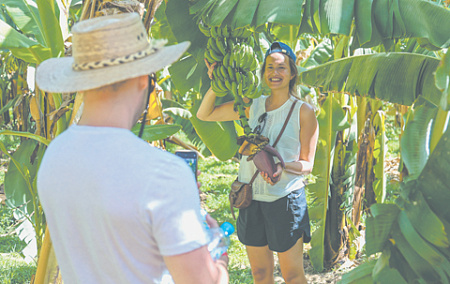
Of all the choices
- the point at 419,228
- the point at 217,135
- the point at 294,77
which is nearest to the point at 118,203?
the point at 419,228

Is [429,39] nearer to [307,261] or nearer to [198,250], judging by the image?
[198,250]

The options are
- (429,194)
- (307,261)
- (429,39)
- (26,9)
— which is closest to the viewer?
(429,194)

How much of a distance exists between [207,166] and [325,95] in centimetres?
455

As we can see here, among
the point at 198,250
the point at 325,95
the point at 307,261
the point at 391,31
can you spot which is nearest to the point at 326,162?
the point at 325,95

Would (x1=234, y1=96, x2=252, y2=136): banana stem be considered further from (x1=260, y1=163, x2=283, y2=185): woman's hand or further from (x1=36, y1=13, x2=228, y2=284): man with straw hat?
(x1=36, y1=13, x2=228, y2=284): man with straw hat

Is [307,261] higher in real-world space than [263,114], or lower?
lower

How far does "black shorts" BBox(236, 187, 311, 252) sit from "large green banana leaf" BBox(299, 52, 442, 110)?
68 centimetres

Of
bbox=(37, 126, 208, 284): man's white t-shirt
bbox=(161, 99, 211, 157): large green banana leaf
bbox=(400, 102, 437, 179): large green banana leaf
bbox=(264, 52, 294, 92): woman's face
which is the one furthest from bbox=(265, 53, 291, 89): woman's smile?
bbox=(161, 99, 211, 157): large green banana leaf

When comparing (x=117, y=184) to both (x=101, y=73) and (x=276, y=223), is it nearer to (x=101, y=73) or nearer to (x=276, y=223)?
(x=101, y=73)

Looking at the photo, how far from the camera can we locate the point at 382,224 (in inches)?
67.7

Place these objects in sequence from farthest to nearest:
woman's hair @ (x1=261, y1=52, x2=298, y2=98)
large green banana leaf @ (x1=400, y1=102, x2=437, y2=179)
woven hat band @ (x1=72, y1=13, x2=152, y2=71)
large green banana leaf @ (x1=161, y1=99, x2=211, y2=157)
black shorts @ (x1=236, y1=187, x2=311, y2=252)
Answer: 1. large green banana leaf @ (x1=161, y1=99, x2=211, y2=157)
2. woman's hair @ (x1=261, y1=52, x2=298, y2=98)
3. black shorts @ (x1=236, y1=187, x2=311, y2=252)
4. large green banana leaf @ (x1=400, y1=102, x2=437, y2=179)
5. woven hat band @ (x1=72, y1=13, x2=152, y2=71)

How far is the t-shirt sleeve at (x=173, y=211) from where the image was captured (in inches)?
43.6

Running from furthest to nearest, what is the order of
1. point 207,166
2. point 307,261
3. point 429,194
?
point 207,166, point 307,261, point 429,194

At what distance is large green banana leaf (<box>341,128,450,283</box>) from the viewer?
1630mm
